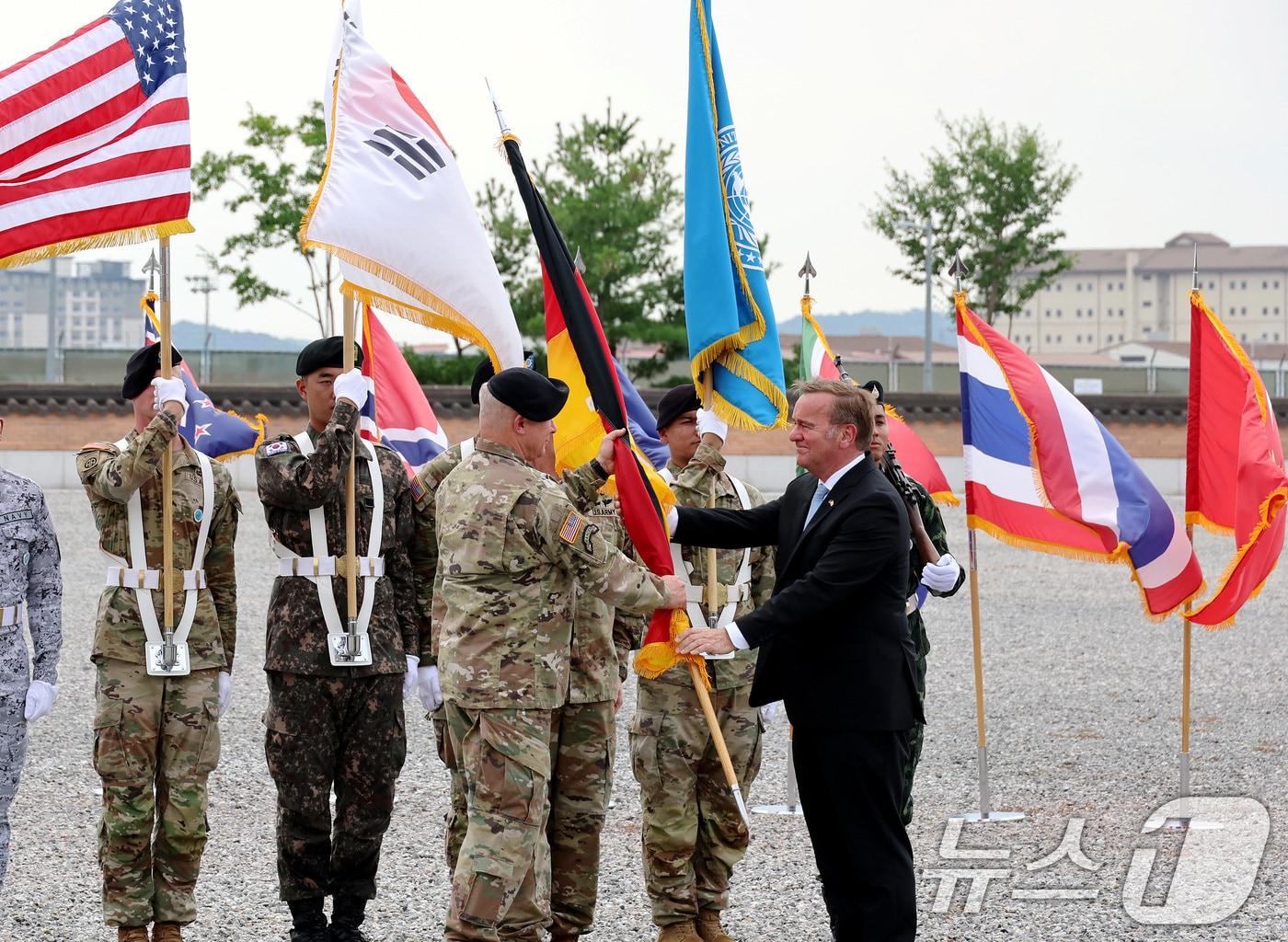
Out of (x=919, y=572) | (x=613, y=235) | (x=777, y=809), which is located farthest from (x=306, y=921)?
(x=613, y=235)

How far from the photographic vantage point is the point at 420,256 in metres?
5.56

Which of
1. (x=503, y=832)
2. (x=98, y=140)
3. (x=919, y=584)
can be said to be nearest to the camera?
(x=503, y=832)

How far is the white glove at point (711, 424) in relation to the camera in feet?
19.2

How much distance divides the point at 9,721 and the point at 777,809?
13.1 feet

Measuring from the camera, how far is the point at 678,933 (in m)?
5.34

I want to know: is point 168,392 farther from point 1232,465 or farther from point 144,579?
point 1232,465

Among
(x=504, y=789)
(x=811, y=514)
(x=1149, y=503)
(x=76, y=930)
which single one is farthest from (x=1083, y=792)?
(x=76, y=930)

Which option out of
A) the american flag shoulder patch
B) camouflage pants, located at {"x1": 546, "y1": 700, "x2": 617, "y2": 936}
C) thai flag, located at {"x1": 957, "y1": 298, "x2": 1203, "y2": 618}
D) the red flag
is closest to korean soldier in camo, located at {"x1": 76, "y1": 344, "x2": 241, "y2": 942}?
camouflage pants, located at {"x1": 546, "y1": 700, "x2": 617, "y2": 936}

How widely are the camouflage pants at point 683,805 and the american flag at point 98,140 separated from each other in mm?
2663

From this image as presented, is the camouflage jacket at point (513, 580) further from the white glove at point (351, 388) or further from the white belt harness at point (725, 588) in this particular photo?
the white belt harness at point (725, 588)

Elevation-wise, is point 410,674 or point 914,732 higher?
point 410,674

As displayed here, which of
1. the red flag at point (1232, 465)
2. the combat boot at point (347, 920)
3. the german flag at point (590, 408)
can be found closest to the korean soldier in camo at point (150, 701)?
the combat boot at point (347, 920)

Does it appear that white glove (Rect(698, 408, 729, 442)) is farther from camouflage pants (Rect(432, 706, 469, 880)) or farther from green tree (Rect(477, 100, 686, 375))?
green tree (Rect(477, 100, 686, 375))

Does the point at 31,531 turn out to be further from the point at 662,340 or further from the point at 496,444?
the point at 662,340
